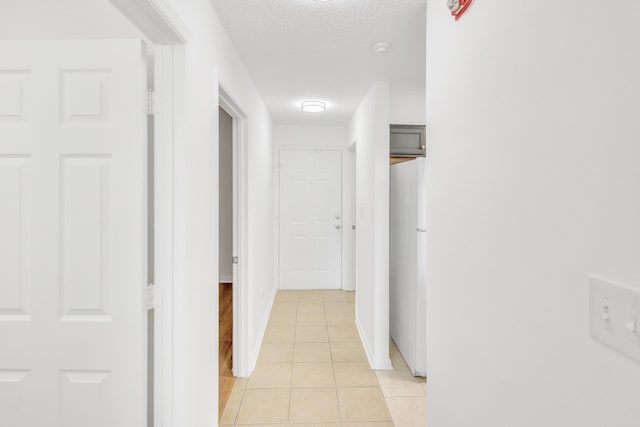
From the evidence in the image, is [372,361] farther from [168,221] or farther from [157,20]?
[157,20]

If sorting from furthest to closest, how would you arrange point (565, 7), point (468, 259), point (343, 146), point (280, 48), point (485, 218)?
point (343, 146) < point (280, 48) < point (468, 259) < point (485, 218) < point (565, 7)

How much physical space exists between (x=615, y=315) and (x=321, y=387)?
92.4 inches

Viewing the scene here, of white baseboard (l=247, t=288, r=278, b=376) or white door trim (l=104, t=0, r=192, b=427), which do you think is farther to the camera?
white baseboard (l=247, t=288, r=278, b=376)

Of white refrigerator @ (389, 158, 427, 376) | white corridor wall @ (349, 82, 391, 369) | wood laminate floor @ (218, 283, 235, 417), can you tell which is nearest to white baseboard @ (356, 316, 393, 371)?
white corridor wall @ (349, 82, 391, 369)

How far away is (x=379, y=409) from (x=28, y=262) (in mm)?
2146

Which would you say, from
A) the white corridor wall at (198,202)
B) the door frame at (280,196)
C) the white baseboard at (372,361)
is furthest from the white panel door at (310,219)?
the white corridor wall at (198,202)

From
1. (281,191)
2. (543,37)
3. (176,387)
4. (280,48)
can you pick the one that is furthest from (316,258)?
(543,37)

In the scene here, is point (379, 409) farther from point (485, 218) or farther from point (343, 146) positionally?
point (343, 146)

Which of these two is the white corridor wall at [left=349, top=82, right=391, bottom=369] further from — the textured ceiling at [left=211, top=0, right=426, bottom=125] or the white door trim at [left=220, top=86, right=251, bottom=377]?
the white door trim at [left=220, top=86, right=251, bottom=377]

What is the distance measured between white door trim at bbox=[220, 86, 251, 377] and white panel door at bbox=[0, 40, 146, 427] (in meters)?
1.49

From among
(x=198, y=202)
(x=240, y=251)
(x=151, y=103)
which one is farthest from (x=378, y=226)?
(x=151, y=103)

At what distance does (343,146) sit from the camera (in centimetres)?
523

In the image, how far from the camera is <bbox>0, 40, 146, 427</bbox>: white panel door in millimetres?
1251

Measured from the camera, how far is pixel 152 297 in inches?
53.2
